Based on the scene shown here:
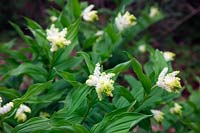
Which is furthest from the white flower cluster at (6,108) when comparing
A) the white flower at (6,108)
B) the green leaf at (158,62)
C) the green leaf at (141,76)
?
the green leaf at (158,62)

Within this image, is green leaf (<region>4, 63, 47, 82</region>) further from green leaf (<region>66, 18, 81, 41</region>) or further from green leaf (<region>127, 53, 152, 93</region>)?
green leaf (<region>127, 53, 152, 93</region>)

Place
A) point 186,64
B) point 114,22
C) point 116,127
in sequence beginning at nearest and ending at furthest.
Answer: point 116,127 < point 114,22 < point 186,64

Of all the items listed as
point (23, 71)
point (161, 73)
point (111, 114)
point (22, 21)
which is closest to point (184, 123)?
point (161, 73)

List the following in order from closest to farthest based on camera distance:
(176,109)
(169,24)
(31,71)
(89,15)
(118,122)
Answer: (118,122), (31,71), (176,109), (89,15), (169,24)

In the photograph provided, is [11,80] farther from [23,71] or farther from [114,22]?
[114,22]

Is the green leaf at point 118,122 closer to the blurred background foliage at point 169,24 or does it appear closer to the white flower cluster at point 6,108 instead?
the white flower cluster at point 6,108

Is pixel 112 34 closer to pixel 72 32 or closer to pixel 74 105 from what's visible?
pixel 72 32

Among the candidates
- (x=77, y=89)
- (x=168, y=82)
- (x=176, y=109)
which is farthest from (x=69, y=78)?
(x=176, y=109)
